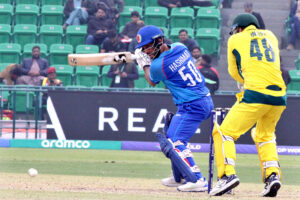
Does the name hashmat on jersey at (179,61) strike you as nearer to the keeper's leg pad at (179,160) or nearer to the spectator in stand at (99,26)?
the keeper's leg pad at (179,160)

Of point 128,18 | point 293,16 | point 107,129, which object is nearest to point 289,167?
point 107,129

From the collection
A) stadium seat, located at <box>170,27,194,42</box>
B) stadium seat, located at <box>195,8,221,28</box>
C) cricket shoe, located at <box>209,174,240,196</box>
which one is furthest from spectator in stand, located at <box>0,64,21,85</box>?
cricket shoe, located at <box>209,174,240,196</box>

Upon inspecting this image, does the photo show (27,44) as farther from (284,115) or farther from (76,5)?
(284,115)

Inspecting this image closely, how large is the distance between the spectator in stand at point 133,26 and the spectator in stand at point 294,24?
168 inches

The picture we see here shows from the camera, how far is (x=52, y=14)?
20.3 m

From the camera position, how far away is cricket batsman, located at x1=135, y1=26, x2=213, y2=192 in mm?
8258

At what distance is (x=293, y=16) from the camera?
1886cm

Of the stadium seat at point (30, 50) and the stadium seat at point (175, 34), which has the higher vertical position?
the stadium seat at point (175, 34)

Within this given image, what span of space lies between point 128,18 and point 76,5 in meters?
1.61

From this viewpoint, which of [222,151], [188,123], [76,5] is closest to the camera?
[222,151]

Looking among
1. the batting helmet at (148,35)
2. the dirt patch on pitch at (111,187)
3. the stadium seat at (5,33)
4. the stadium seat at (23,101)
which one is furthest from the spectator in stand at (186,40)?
the batting helmet at (148,35)

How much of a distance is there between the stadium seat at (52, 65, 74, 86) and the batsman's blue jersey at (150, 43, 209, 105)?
392 inches

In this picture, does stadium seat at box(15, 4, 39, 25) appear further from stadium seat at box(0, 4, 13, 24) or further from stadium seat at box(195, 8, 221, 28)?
stadium seat at box(195, 8, 221, 28)

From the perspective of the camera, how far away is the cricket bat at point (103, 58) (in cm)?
927
